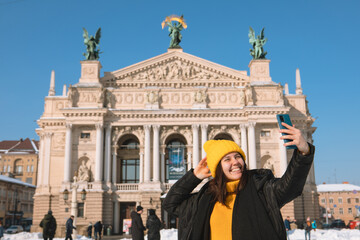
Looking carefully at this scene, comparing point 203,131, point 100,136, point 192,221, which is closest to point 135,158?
point 100,136

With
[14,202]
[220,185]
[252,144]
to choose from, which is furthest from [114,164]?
[220,185]

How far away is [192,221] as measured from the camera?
11.7 ft

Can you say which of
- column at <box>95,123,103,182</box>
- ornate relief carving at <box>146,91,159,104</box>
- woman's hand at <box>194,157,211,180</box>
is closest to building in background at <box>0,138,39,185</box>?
column at <box>95,123,103,182</box>

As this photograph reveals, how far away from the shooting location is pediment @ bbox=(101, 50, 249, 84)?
46250 millimetres

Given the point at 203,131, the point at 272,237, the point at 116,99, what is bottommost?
the point at 272,237

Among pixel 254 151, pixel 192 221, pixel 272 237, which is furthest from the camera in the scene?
pixel 254 151

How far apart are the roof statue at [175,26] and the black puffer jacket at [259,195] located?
152 feet

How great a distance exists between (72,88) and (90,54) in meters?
5.03

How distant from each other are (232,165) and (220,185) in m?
0.21

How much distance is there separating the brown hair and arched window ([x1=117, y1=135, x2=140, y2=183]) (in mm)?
42578

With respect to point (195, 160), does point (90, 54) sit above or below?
above

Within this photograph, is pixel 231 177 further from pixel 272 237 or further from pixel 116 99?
pixel 116 99

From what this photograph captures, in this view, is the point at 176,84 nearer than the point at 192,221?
No

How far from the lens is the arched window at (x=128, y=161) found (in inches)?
1818
